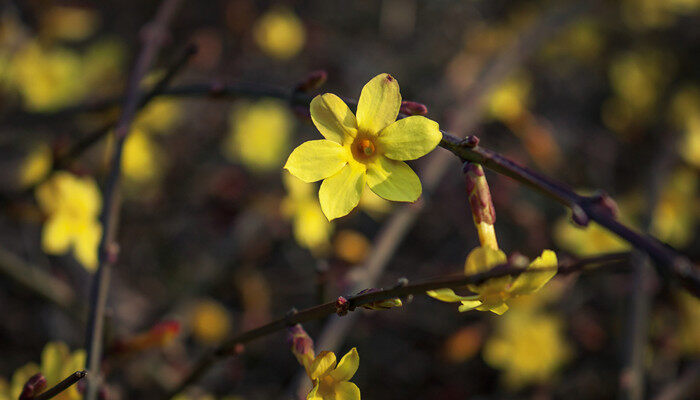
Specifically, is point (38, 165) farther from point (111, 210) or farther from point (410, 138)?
point (410, 138)

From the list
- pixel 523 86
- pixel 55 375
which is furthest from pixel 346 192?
pixel 523 86

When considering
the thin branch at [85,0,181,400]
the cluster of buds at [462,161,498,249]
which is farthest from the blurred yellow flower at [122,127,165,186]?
the cluster of buds at [462,161,498,249]

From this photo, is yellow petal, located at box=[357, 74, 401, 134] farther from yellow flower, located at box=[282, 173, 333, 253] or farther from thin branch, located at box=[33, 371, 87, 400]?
yellow flower, located at box=[282, 173, 333, 253]

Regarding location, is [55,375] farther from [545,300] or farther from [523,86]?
[523,86]

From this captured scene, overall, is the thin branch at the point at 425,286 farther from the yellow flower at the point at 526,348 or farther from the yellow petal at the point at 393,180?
the yellow flower at the point at 526,348

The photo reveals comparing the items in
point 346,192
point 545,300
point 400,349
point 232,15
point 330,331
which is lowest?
point 400,349
